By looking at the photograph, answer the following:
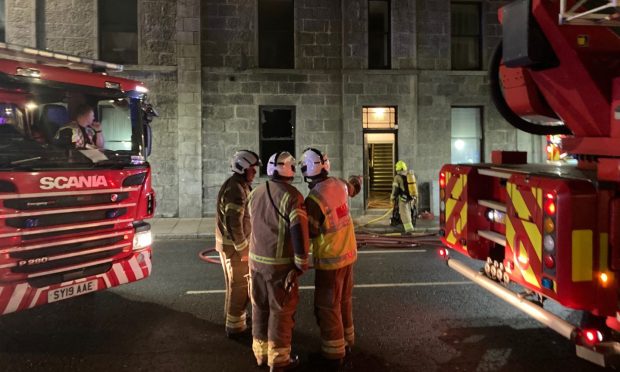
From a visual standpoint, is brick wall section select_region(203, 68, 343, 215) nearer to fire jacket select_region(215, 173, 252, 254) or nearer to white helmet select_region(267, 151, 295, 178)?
fire jacket select_region(215, 173, 252, 254)

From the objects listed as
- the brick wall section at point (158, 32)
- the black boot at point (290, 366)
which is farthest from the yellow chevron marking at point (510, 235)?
the brick wall section at point (158, 32)

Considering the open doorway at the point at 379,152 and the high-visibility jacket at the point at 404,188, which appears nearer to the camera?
the high-visibility jacket at the point at 404,188

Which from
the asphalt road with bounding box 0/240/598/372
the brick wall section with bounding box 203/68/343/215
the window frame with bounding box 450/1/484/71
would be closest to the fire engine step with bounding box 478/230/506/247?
the asphalt road with bounding box 0/240/598/372

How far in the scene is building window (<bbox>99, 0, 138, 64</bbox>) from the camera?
45.7ft

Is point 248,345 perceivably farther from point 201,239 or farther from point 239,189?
point 201,239

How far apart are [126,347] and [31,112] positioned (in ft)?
8.65

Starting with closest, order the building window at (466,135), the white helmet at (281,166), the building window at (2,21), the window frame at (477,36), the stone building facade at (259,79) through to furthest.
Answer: the white helmet at (281,166) < the building window at (2,21) < the stone building facade at (259,79) < the window frame at (477,36) < the building window at (466,135)

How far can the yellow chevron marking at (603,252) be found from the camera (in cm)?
319

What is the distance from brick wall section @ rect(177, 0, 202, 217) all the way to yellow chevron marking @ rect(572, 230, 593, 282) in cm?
1168

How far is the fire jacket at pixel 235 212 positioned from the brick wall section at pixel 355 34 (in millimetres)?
10197

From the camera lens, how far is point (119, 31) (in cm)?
1398

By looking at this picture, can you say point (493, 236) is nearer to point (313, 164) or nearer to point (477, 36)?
point (313, 164)

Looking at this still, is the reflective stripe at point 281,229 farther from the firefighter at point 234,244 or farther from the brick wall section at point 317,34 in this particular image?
the brick wall section at point 317,34

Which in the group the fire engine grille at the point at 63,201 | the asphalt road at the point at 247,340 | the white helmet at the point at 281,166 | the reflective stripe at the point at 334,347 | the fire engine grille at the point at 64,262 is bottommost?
the asphalt road at the point at 247,340
